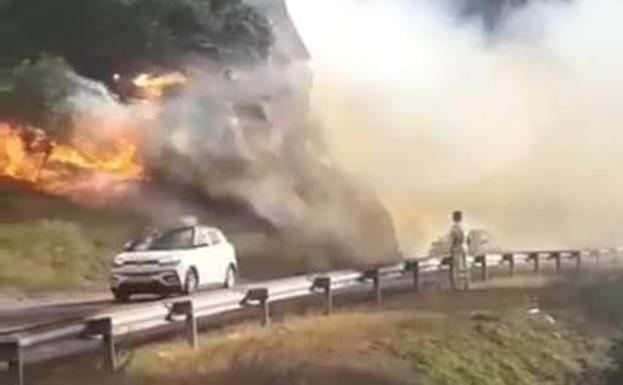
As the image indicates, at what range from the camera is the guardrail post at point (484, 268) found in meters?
16.0

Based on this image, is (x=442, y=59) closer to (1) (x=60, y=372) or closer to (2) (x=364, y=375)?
(2) (x=364, y=375)

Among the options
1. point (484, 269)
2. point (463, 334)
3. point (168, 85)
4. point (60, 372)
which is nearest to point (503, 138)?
point (484, 269)

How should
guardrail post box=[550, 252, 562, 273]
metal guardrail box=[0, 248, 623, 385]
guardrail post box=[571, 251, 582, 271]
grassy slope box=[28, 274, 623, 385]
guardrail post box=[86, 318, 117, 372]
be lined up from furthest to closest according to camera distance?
guardrail post box=[571, 251, 582, 271]
guardrail post box=[550, 252, 562, 273]
grassy slope box=[28, 274, 623, 385]
guardrail post box=[86, 318, 117, 372]
metal guardrail box=[0, 248, 623, 385]

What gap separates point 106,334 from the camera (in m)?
10.8

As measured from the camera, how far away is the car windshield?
13.8 m

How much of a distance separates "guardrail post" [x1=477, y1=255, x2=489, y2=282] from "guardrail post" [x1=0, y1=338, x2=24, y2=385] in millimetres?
7219

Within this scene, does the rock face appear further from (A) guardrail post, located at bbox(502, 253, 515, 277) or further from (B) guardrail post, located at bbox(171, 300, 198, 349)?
(B) guardrail post, located at bbox(171, 300, 198, 349)

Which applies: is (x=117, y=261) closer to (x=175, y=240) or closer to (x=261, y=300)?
(x=175, y=240)

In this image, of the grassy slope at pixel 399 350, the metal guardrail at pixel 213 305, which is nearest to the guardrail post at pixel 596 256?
the metal guardrail at pixel 213 305

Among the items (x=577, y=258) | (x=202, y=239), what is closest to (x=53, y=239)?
(x=202, y=239)

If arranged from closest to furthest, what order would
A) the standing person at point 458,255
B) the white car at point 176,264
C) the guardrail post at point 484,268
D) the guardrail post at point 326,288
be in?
1. the white car at point 176,264
2. the guardrail post at point 326,288
3. the standing person at point 458,255
4. the guardrail post at point 484,268

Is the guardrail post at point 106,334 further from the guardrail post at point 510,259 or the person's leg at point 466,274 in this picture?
the guardrail post at point 510,259

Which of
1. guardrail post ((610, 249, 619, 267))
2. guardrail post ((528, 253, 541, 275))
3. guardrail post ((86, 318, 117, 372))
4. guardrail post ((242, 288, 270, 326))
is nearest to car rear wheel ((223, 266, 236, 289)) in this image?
guardrail post ((242, 288, 270, 326))

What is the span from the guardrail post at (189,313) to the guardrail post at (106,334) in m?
0.99
